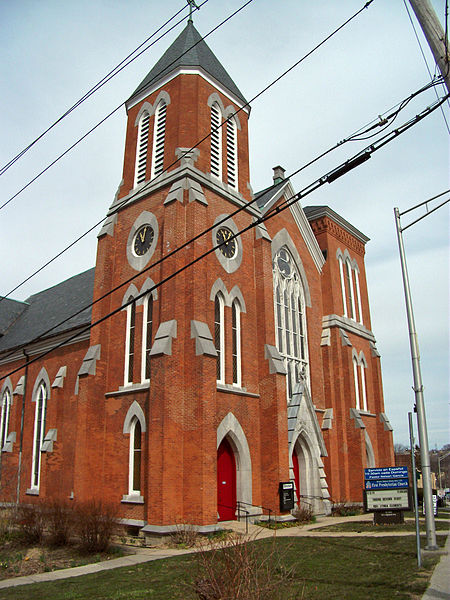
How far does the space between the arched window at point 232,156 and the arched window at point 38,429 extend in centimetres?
1442

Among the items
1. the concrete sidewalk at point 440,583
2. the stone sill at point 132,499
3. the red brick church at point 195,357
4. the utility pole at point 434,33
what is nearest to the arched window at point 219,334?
the red brick church at point 195,357

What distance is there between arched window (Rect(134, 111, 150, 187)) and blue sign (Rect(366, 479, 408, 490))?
604 inches

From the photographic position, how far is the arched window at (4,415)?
29.7 meters

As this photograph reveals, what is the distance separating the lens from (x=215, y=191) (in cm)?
2142

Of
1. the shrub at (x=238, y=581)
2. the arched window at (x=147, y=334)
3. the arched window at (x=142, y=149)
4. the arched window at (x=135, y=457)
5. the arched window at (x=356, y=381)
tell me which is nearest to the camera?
the shrub at (x=238, y=581)

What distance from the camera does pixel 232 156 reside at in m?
23.9

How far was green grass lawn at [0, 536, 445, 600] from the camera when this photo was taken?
8414 mm

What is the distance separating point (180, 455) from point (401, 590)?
9432 millimetres

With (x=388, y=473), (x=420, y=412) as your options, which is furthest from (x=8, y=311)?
(x=420, y=412)

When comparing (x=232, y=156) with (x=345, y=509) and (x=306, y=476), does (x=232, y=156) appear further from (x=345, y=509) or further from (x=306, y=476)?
(x=345, y=509)

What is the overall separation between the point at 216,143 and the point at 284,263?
6.92 metres

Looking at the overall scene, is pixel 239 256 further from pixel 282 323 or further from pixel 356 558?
pixel 356 558

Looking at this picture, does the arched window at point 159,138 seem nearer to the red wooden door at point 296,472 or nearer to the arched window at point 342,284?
the arched window at point 342,284

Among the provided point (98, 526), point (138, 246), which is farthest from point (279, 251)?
point (98, 526)
